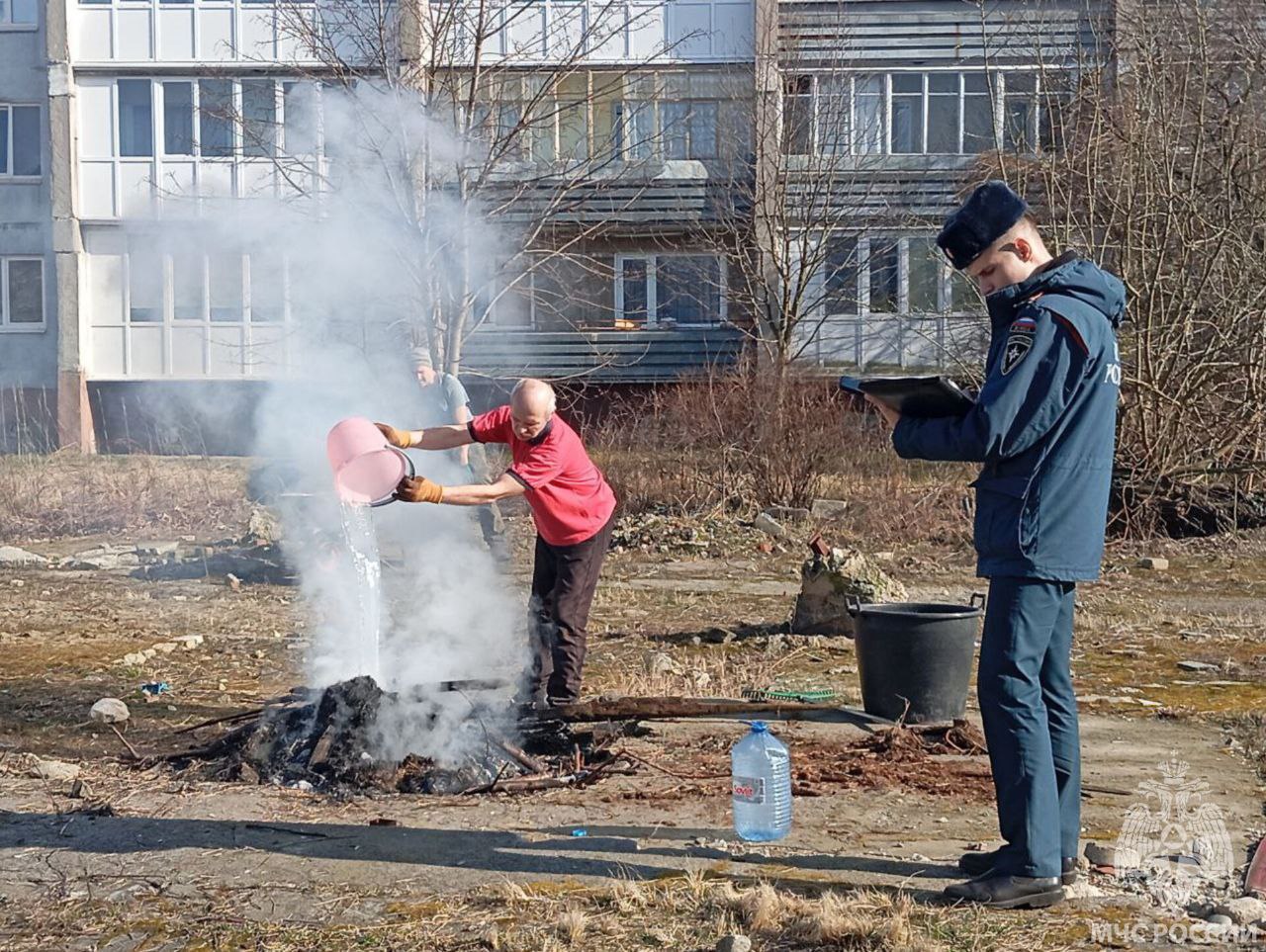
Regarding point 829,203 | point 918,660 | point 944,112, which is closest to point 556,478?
point 918,660

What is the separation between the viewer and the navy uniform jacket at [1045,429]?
4.10m

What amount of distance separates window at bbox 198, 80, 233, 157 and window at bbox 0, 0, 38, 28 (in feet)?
16.2

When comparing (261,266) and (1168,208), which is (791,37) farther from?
(1168,208)

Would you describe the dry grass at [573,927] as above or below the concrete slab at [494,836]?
above

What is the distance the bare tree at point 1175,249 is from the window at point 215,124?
13.7 m

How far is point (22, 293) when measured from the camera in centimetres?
2811

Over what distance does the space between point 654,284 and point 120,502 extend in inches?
508

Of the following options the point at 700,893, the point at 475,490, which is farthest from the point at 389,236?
the point at 700,893

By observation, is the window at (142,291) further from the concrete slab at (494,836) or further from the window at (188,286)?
the concrete slab at (494,836)

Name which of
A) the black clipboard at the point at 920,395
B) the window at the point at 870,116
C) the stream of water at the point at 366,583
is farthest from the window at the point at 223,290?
the black clipboard at the point at 920,395

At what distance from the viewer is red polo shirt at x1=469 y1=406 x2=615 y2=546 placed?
6.50 m

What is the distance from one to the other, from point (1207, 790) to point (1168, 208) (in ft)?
30.8

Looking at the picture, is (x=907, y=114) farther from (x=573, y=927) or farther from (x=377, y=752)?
(x=573, y=927)

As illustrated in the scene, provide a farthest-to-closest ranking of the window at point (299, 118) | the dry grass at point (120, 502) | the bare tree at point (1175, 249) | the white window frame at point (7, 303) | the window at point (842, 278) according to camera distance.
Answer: the white window frame at point (7, 303) < the window at point (842, 278) < the window at point (299, 118) < the dry grass at point (120, 502) < the bare tree at point (1175, 249)
